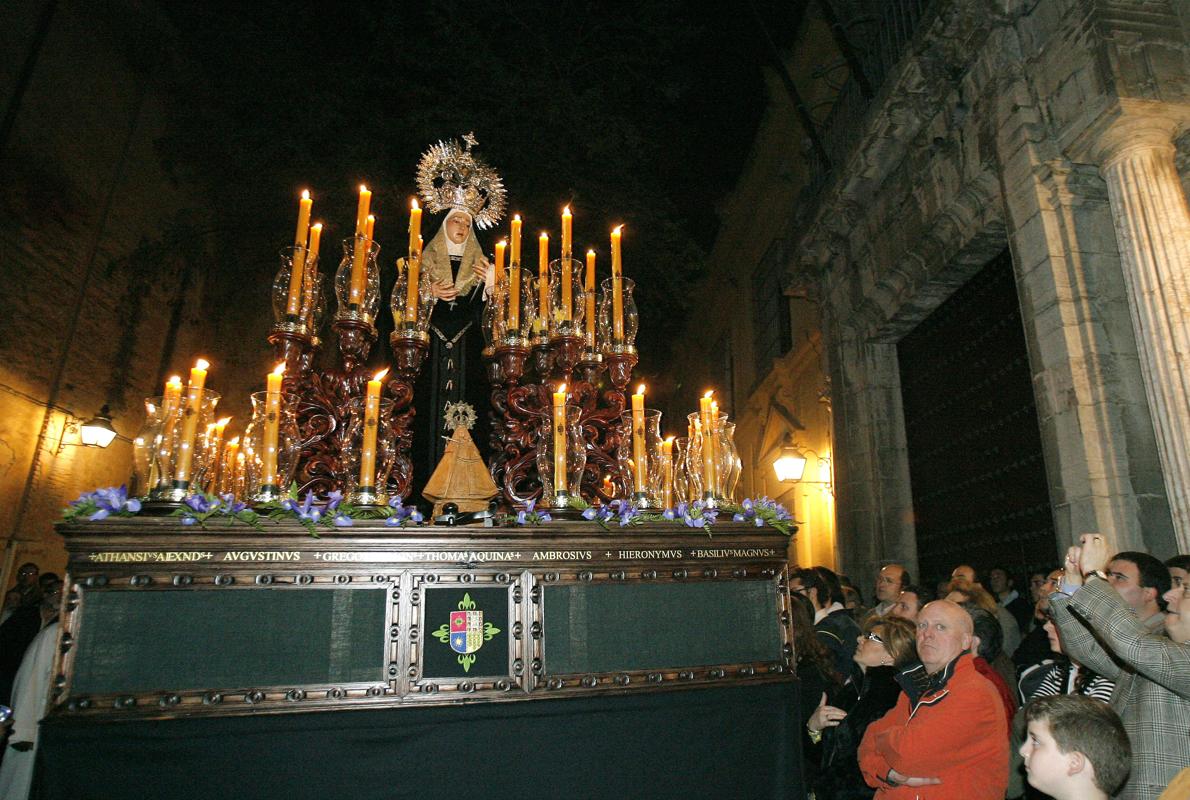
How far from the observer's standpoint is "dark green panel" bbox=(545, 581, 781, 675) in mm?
3176

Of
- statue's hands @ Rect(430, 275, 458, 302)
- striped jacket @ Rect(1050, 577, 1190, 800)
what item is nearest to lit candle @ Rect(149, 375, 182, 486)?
statue's hands @ Rect(430, 275, 458, 302)

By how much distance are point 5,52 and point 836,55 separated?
12.6m

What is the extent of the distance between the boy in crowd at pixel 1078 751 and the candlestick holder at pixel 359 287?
342cm

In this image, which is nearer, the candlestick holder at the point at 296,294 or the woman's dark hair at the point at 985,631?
the candlestick holder at the point at 296,294

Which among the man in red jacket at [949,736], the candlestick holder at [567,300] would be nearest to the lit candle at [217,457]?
the candlestick holder at [567,300]

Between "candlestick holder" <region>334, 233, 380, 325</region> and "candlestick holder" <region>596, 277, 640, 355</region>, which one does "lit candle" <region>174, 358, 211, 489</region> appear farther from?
"candlestick holder" <region>596, 277, 640, 355</region>

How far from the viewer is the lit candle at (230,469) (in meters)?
3.79

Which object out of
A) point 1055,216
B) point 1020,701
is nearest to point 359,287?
point 1020,701

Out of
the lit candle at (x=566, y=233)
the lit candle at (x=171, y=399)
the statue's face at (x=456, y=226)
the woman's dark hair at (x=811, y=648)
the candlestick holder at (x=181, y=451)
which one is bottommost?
the woman's dark hair at (x=811, y=648)

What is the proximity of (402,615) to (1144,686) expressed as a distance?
3044 millimetres

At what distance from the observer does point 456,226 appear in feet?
16.2

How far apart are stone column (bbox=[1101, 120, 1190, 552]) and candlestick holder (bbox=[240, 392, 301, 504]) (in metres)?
5.17

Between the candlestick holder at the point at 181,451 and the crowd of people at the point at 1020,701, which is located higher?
the candlestick holder at the point at 181,451

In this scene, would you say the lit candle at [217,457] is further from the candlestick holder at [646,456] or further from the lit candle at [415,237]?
the candlestick holder at [646,456]
